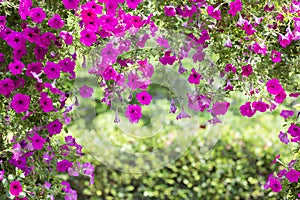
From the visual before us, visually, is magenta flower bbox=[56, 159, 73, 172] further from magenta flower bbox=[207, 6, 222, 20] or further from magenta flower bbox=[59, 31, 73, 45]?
magenta flower bbox=[207, 6, 222, 20]

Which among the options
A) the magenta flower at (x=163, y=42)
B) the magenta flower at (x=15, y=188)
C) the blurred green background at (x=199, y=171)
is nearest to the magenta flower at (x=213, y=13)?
the magenta flower at (x=163, y=42)

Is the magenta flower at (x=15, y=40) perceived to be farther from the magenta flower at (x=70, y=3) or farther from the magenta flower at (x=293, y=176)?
the magenta flower at (x=293, y=176)

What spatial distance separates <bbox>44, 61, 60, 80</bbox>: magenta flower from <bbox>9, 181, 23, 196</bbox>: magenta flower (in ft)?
→ 1.43

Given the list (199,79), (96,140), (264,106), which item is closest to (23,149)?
(199,79)

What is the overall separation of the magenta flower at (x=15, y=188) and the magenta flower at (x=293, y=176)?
3.78ft

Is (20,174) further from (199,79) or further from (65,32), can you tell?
(199,79)

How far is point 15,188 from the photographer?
2.12m

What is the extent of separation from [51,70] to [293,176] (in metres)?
1.15

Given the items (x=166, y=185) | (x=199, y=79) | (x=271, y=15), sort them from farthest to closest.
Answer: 1. (x=166, y=185)
2. (x=271, y=15)
3. (x=199, y=79)

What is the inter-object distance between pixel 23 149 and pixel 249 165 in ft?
6.63

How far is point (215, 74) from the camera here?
2.58m

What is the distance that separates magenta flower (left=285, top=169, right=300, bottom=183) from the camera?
94.4 inches

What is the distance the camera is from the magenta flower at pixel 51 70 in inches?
85.0

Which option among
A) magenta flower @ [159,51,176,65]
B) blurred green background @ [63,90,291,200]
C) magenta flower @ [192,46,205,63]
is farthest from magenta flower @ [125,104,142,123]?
blurred green background @ [63,90,291,200]
